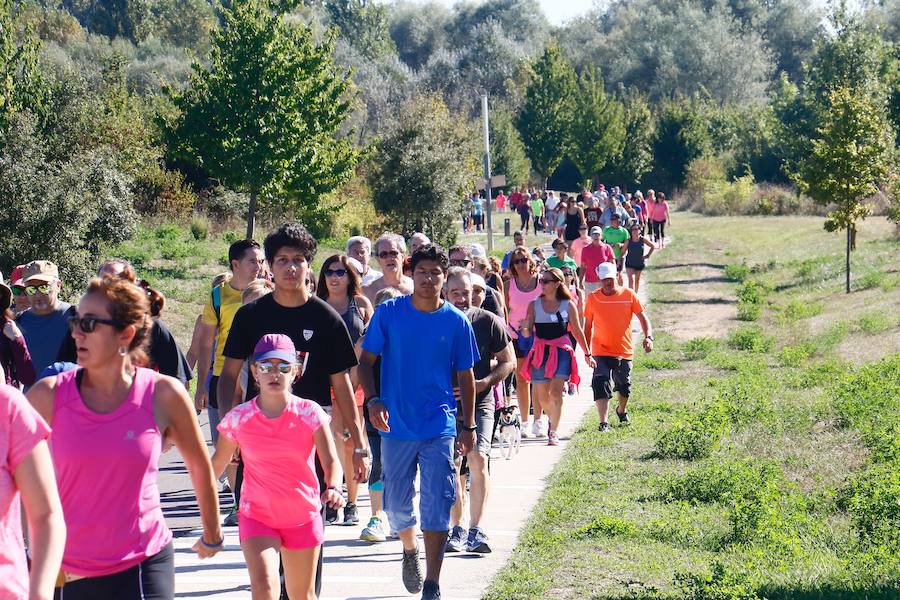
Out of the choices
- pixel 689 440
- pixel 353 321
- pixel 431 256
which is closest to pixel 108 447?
pixel 431 256

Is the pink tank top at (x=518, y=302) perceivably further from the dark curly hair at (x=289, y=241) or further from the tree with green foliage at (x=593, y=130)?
the tree with green foliage at (x=593, y=130)

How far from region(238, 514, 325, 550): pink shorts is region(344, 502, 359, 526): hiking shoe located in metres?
3.33

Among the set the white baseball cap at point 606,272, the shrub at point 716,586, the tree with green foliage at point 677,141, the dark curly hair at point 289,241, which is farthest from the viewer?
the tree with green foliage at point 677,141

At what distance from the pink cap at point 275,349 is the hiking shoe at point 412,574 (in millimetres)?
1730

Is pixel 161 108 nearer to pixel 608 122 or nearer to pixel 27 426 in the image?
pixel 608 122

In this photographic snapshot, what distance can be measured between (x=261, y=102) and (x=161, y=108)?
51.7 feet

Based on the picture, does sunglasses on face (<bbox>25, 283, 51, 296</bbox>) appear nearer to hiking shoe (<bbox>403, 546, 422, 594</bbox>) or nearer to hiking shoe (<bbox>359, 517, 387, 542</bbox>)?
hiking shoe (<bbox>359, 517, 387, 542</bbox>)

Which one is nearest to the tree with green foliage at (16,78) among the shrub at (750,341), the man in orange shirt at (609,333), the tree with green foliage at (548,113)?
the shrub at (750,341)

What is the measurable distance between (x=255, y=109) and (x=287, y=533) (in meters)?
24.4

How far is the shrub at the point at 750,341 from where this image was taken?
20.3 meters

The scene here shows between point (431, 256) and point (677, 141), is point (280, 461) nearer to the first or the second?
point (431, 256)

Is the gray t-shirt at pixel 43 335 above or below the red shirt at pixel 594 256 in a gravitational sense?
above

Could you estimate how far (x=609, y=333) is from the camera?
42.7 ft

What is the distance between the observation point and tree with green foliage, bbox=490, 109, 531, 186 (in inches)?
2539
